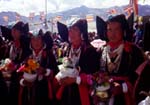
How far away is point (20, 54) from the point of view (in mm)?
7027

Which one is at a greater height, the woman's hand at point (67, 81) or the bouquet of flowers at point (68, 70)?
the bouquet of flowers at point (68, 70)

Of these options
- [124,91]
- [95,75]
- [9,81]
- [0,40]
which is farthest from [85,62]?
[0,40]

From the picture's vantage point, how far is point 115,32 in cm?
537

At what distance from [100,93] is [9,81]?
2.13 meters

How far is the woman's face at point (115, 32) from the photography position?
17.6 ft

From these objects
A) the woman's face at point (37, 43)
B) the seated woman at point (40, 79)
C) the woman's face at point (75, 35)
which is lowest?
the seated woman at point (40, 79)

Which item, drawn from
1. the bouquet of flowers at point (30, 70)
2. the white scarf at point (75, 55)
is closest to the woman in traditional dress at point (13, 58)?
the bouquet of flowers at point (30, 70)

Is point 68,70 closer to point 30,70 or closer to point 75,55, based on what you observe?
point 75,55

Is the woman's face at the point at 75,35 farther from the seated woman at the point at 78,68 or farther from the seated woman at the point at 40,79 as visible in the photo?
the seated woman at the point at 40,79

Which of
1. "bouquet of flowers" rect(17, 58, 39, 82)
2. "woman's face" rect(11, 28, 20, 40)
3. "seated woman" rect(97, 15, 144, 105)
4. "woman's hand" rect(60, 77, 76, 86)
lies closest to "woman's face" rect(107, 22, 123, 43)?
"seated woman" rect(97, 15, 144, 105)

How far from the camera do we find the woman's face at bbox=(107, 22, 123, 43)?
211 inches

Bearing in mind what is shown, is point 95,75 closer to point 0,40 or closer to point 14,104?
point 14,104

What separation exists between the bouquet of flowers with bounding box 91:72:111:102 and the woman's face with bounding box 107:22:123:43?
0.49 metres

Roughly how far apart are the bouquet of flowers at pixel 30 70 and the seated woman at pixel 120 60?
117 cm
